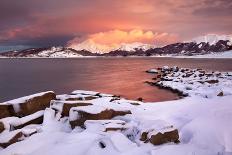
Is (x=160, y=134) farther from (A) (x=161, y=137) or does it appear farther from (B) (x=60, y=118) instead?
(B) (x=60, y=118)

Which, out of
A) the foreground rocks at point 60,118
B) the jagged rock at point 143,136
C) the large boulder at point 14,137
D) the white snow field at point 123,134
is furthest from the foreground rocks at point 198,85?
the large boulder at point 14,137

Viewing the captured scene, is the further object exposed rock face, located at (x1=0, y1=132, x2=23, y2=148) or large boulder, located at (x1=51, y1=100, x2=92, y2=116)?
large boulder, located at (x1=51, y1=100, x2=92, y2=116)

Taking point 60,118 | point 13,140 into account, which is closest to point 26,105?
point 60,118

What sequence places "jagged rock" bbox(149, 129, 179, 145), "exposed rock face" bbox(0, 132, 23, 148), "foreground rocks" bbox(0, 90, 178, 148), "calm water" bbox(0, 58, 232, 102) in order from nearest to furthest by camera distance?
"jagged rock" bbox(149, 129, 179, 145) → "exposed rock face" bbox(0, 132, 23, 148) → "foreground rocks" bbox(0, 90, 178, 148) → "calm water" bbox(0, 58, 232, 102)

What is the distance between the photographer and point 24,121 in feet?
46.3

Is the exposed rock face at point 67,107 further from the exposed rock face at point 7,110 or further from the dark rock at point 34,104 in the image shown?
the exposed rock face at point 7,110

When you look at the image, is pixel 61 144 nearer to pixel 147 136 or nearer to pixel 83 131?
pixel 83 131

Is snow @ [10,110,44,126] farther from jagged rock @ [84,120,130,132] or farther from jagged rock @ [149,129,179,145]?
jagged rock @ [149,129,179,145]

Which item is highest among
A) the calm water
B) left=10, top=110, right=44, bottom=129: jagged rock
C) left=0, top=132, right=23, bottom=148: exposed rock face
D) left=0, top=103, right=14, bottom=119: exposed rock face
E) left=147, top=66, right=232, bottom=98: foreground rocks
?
left=0, top=103, right=14, bottom=119: exposed rock face

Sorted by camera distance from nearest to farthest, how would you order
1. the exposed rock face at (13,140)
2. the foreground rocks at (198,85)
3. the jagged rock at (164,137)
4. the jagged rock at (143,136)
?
the jagged rock at (164,137) → the jagged rock at (143,136) → the exposed rock face at (13,140) → the foreground rocks at (198,85)

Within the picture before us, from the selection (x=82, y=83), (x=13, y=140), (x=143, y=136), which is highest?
(x=143, y=136)

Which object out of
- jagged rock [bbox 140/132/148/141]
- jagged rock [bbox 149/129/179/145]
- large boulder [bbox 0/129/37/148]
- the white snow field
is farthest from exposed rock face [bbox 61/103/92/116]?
jagged rock [bbox 149/129/179/145]

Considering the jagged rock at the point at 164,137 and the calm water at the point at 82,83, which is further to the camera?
the calm water at the point at 82,83

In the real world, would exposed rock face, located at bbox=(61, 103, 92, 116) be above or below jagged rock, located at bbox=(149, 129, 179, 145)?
above
